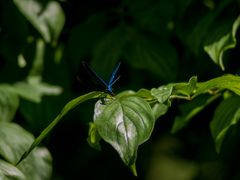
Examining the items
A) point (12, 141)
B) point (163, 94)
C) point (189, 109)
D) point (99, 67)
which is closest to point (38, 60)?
point (99, 67)

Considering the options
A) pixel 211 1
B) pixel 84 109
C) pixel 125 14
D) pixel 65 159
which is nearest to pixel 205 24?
pixel 211 1

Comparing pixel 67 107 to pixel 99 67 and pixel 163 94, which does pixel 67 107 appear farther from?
pixel 99 67

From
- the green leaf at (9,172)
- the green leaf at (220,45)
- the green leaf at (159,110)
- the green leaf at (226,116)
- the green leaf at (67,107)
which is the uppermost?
the green leaf at (67,107)

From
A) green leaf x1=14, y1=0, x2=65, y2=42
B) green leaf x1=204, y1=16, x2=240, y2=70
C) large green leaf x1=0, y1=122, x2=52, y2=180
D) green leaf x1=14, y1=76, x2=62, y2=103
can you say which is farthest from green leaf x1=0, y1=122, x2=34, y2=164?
green leaf x1=204, y1=16, x2=240, y2=70

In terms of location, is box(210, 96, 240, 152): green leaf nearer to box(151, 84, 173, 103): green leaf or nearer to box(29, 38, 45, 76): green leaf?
box(151, 84, 173, 103): green leaf

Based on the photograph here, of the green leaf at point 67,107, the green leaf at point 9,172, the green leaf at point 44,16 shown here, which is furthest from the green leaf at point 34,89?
the green leaf at point 67,107

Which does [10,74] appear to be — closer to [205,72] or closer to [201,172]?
[205,72]

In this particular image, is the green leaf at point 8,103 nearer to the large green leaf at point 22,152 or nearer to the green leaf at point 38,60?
the large green leaf at point 22,152
